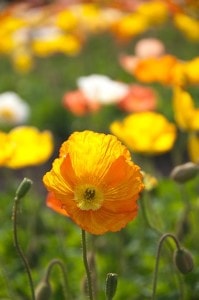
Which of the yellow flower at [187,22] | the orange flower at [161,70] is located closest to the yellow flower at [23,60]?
the yellow flower at [187,22]

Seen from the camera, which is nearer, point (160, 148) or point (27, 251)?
point (160, 148)

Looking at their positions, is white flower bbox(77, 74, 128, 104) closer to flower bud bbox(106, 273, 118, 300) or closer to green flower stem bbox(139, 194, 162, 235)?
green flower stem bbox(139, 194, 162, 235)

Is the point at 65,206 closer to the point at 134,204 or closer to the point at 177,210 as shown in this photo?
the point at 134,204

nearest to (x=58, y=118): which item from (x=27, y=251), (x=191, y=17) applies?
(x=191, y=17)

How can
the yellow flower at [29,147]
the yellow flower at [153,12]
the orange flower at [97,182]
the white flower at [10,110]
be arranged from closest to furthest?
1. the orange flower at [97,182]
2. the yellow flower at [29,147]
3. the white flower at [10,110]
4. the yellow flower at [153,12]

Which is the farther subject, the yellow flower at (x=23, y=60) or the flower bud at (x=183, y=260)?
the yellow flower at (x=23, y=60)

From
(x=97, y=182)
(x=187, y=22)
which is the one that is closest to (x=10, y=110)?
(x=187, y=22)

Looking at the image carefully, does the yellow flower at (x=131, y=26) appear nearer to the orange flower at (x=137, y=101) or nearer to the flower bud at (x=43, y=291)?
the orange flower at (x=137, y=101)

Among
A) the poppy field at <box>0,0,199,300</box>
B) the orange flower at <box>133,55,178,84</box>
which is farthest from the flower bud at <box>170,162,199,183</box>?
the orange flower at <box>133,55,178,84</box>

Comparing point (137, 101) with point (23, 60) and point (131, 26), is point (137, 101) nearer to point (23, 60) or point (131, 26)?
point (131, 26)
